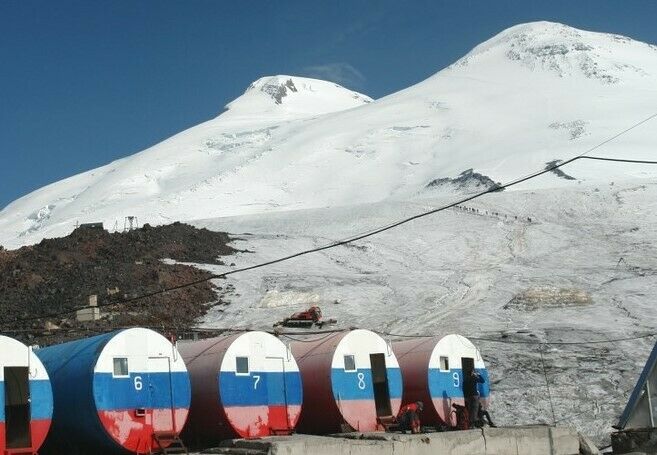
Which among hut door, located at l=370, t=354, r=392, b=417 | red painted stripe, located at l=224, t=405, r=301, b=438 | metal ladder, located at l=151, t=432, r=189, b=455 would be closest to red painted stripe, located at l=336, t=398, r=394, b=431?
hut door, located at l=370, t=354, r=392, b=417

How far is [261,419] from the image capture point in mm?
21875

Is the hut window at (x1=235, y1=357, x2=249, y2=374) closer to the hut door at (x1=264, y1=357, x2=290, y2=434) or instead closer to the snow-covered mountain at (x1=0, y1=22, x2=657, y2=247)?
the hut door at (x1=264, y1=357, x2=290, y2=434)

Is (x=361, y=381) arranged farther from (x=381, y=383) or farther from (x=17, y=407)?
(x=17, y=407)

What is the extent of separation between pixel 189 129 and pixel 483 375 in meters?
148

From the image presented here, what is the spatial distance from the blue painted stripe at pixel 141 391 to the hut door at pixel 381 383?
541 centimetres

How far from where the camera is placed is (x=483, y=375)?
2650 centimetres

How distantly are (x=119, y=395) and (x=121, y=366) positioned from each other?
59 cm

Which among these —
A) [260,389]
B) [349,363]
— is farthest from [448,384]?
[260,389]

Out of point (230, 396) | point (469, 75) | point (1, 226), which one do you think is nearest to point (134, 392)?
point (230, 396)

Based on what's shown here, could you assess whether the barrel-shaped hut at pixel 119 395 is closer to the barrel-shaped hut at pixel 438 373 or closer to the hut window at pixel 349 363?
the hut window at pixel 349 363

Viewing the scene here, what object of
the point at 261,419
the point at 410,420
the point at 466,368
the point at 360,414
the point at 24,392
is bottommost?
the point at 410,420

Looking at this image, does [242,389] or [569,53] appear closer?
[242,389]

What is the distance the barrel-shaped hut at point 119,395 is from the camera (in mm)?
19297

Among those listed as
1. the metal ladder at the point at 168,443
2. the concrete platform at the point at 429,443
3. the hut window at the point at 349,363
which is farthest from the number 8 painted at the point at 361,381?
the metal ladder at the point at 168,443
